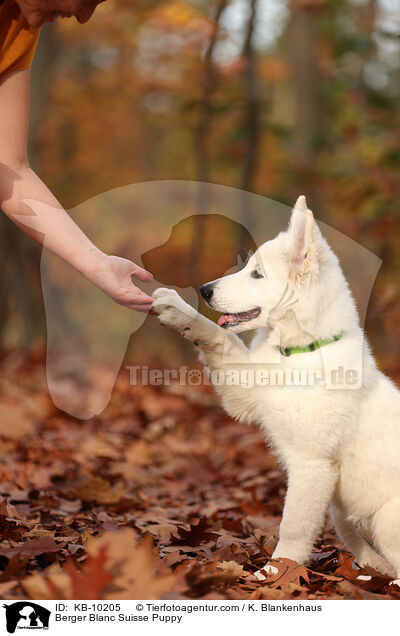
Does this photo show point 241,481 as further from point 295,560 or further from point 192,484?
point 295,560

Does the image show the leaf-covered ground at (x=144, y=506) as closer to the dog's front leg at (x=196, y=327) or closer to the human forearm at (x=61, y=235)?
the dog's front leg at (x=196, y=327)

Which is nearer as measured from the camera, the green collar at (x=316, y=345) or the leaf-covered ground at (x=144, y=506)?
the leaf-covered ground at (x=144, y=506)

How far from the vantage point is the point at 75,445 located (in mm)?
5707

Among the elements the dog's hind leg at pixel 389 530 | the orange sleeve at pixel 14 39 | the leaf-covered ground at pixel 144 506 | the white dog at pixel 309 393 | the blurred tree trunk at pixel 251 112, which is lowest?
the leaf-covered ground at pixel 144 506

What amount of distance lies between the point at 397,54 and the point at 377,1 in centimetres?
147

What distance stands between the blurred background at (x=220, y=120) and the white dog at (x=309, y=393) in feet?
1.31

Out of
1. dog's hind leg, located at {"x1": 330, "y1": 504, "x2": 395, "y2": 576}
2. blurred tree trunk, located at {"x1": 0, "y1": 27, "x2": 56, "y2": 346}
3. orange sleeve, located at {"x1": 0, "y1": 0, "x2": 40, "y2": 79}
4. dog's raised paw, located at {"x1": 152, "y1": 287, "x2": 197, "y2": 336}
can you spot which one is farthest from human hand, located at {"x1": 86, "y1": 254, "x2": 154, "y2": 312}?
blurred tree trunk, located at {"x1": 0, "y1": 27, "x2": 56, "y2": 346}

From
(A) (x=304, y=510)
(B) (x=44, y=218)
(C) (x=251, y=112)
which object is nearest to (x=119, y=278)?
(B) (x=44, y=218)

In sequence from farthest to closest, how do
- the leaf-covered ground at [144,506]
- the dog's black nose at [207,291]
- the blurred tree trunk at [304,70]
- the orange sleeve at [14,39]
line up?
the blurred tree trunk at [304,70], the dog's black nose at [207,291], the orange sleeve at [14,39], the leaf-covered ground at [144,506]

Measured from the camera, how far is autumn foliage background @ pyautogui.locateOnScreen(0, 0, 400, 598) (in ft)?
9.64

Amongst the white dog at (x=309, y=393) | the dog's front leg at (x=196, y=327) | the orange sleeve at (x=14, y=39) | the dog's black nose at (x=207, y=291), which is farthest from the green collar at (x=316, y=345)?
the orange sleeve at (x=14, y=39)

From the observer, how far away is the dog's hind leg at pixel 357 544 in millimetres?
3479
